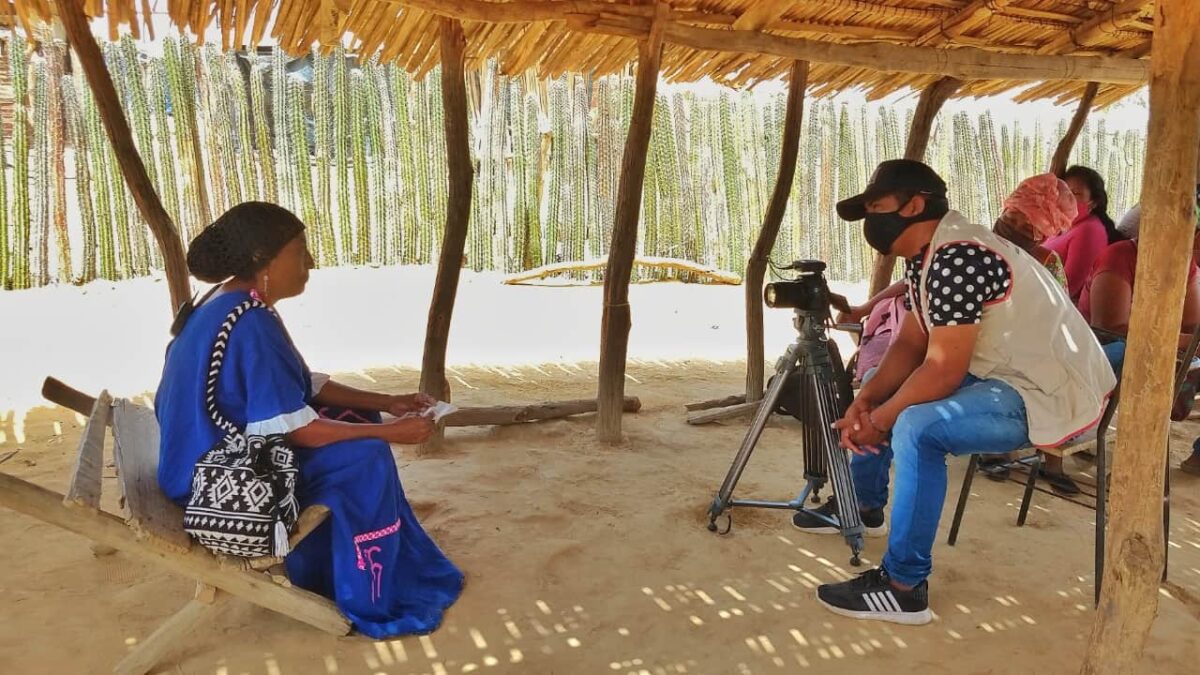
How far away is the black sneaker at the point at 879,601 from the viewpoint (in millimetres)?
2555

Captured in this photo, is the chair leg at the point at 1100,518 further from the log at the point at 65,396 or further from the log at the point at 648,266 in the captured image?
the log at the point at 648,266

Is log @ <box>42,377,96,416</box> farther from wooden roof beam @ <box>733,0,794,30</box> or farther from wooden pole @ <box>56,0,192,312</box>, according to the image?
wooden roof beam @ <box>733,0,794,30</box>

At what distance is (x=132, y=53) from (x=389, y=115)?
2.49m

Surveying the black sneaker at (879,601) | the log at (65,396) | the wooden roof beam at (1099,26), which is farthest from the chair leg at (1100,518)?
the log at (65,396)

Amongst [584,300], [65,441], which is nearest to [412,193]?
[584,300]

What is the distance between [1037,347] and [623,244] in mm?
2271

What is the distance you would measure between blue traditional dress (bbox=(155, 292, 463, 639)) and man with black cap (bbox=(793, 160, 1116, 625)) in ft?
4.49

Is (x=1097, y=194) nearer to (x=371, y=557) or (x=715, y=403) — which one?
(x=715, y=403)

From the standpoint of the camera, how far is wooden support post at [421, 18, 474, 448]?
4.06 meters

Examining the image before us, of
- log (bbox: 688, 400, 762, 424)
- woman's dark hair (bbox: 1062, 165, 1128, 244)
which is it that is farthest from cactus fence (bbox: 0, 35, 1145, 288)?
woman's dark hair (bbox: 1062, 165, 1128, 244)

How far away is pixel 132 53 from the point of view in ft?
25.7

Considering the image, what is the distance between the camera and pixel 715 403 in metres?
5.22

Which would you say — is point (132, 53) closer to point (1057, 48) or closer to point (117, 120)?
point (117, 120)

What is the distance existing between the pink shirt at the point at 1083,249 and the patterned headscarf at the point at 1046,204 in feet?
2.48
